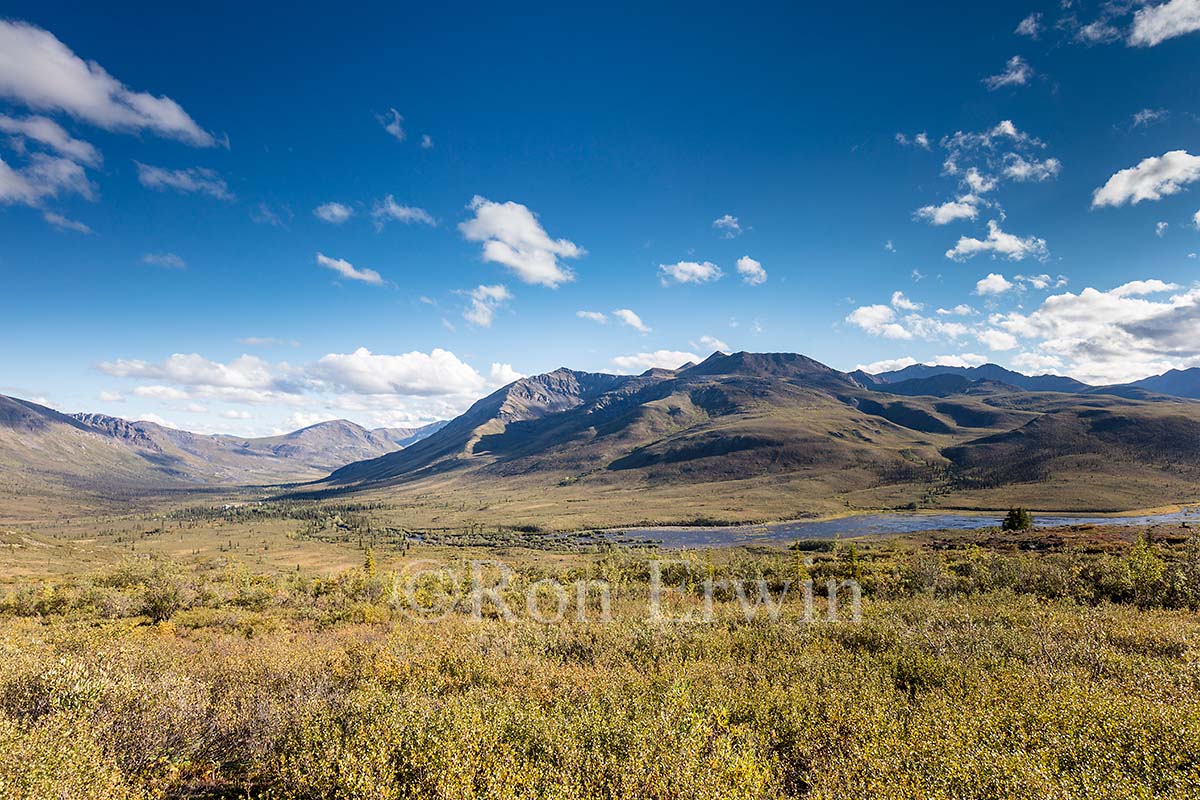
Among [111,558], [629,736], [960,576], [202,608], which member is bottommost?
[111,558]

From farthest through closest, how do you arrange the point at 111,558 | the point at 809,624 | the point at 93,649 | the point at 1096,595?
the point at 111,558
the point at 1096,595
the point at 809,624
the point at 93,649

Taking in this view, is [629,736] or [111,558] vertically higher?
[629,736]

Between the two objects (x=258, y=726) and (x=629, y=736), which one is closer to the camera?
(x=629, y=736)

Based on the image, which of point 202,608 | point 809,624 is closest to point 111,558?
point 202,608

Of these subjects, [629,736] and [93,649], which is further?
[93,649]

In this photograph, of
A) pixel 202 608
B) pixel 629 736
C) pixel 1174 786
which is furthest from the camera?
pixel 202 608

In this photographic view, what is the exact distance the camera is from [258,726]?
15266 millimetres

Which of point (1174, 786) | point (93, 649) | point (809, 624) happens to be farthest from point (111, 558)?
point (1174, 786)

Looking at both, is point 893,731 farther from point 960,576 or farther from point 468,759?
point 960,576

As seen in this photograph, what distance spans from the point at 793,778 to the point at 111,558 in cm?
23194

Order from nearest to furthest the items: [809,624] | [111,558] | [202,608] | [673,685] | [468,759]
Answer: [468,759] → [673,685] → [809,624] → [202,608] → [111,558]

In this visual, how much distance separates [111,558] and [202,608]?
183058mm

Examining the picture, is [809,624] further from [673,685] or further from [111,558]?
[111,558]

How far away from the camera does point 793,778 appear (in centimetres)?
1254
